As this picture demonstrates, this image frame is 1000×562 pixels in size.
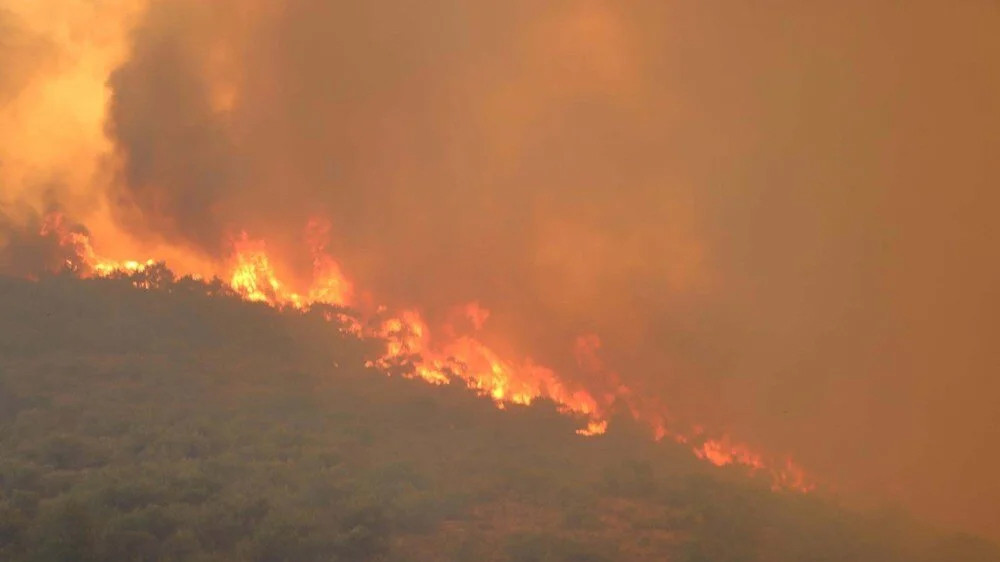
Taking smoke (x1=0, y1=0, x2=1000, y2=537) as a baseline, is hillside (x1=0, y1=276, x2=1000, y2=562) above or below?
below

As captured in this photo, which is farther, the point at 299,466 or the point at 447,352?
the point at 447,352

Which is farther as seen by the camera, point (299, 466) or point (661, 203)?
point (661, 203)

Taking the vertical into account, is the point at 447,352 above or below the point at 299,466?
above

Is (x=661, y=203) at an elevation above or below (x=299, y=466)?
above

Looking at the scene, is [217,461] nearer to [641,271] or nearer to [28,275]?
[28,275]

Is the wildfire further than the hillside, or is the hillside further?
the wildfire
